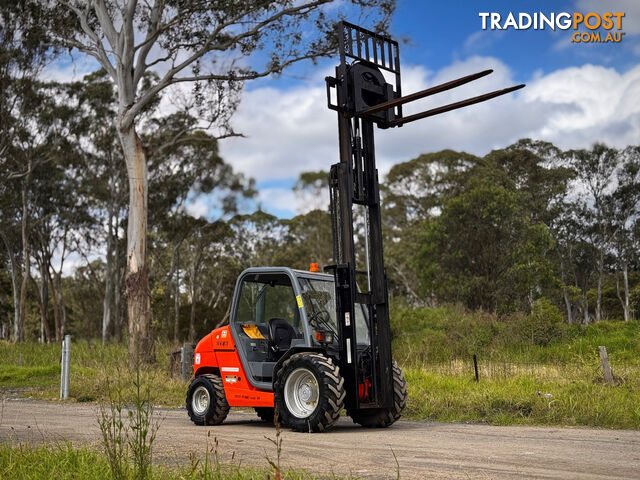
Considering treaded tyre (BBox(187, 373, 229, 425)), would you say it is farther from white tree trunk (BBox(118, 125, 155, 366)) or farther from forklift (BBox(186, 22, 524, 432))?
white tree trunk (BBox(118, 125, 155, 366))

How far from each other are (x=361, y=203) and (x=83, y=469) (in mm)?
5289

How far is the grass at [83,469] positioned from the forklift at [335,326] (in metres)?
2.74

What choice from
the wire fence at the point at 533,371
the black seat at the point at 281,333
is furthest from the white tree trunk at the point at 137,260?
the black seat at the point at 281,333

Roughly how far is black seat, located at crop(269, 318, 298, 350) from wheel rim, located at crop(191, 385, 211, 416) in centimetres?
120

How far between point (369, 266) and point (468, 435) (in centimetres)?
245

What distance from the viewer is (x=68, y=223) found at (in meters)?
43.3

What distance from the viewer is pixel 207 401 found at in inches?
397

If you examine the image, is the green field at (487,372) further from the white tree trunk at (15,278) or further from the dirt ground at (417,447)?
the white tree trunk at (15,278)

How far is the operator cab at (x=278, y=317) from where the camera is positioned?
30.9 ft

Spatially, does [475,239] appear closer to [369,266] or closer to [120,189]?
[120,189]

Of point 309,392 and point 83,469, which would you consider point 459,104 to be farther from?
point 83,469

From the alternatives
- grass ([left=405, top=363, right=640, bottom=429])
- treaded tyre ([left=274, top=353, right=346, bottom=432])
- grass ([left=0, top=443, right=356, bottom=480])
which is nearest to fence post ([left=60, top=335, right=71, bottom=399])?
grass ([left=405, top=363, right=640, bottom=429])

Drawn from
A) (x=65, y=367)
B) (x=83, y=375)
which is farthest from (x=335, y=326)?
(x=83, y=375)

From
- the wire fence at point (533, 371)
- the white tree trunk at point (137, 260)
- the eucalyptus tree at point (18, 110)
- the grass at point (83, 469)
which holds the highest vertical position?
the eucalyptus tree at point (18, 110)
